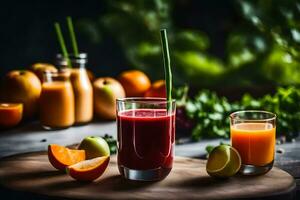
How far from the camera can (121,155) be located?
177cm

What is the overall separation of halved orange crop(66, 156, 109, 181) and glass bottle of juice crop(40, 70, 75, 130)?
2.59 ft

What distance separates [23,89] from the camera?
262cm

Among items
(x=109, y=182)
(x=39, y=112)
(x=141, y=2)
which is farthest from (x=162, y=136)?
(x=141, y=2)

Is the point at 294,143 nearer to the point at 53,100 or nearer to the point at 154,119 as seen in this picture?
the point at 154,119

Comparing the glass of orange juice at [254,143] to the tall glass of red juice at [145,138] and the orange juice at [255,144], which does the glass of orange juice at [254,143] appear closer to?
the orange juice at [255,144]

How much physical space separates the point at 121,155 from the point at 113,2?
1.79 m

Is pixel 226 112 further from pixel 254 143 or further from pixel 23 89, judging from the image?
pixel 23 89

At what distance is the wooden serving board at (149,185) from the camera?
1.61 meters

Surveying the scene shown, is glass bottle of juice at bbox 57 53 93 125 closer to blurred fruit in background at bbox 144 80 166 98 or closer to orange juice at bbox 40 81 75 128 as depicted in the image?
orange juice at bbox 40 81 75 128

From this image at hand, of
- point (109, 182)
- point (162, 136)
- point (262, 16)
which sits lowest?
point (109, 182)

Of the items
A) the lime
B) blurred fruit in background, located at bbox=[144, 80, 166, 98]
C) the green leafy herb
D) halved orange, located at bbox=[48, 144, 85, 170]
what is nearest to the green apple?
halved orange, located at bbox=[48, 144, 85, 170]

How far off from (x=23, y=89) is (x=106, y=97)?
1.14 feet

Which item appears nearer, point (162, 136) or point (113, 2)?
point (162, 136)

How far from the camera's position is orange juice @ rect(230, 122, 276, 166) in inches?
71.7
